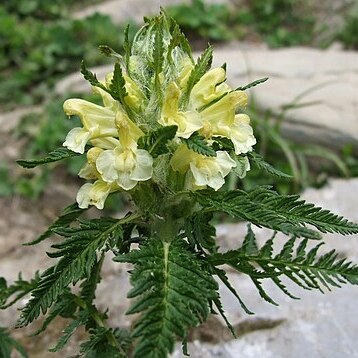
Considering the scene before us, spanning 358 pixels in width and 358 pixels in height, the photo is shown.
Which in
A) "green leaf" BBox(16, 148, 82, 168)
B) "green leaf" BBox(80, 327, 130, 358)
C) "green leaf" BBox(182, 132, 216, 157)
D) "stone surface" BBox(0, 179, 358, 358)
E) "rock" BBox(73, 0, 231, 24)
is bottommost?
"rock" BBox(73, 0, 231, 24)

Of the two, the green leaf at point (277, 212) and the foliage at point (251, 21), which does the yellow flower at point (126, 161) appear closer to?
the green leaf at point (277, 212)

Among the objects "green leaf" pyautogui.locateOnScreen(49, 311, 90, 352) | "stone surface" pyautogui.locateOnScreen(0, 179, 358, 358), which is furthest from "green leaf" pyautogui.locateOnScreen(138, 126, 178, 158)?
"stone surface" pyautogui.locateOnScreen(0, 179, 358, 358)

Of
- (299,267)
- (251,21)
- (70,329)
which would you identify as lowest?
(251,21)

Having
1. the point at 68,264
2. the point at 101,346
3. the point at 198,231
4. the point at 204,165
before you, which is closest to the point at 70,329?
the point at 101,346

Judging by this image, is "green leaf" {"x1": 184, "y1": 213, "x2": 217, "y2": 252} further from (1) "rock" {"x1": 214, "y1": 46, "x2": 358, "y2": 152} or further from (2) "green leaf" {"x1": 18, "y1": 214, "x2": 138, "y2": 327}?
(1) "rock" {"x1": 214, "y1": 46, "x2": 358, "y2": 152}

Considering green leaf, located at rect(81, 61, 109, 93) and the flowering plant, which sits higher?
green leaf, located at rect(81, 61, 109, 93)

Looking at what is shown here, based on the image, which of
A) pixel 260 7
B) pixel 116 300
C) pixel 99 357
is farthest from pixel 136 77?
pixel 260 7

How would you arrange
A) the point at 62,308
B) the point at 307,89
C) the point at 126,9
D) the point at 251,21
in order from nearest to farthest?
the point at 62,308 → the point at 307,89 → the point at 126,9 → the point at 251,21

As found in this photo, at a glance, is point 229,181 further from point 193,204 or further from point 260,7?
point 260,7

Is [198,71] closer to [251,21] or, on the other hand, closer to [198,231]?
[198,231]
